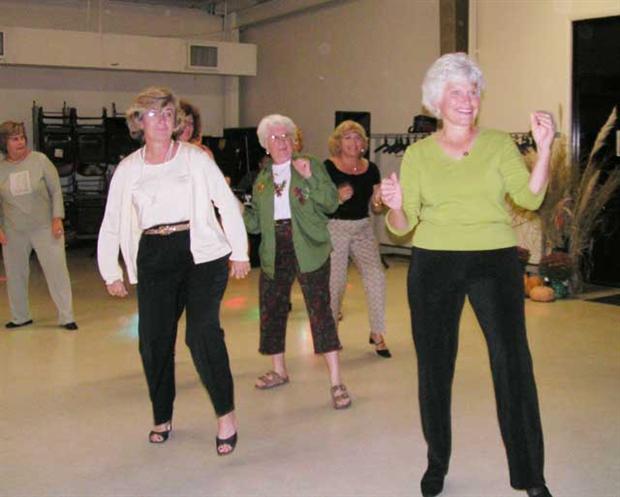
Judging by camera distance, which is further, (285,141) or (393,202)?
(285,141)

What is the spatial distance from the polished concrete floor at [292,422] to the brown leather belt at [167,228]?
947mm

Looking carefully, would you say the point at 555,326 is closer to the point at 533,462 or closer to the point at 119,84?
the point at 533,462

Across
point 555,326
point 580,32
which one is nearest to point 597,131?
point 580,32

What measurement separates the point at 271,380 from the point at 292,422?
62 cm

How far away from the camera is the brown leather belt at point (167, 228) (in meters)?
3.47

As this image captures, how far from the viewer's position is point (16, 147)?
6.10 m

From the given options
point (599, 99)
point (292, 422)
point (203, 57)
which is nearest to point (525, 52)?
point (599, 99)

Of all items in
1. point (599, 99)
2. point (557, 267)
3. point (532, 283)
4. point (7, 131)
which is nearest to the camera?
point (7, 131)

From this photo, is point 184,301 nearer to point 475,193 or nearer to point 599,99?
point 475,193

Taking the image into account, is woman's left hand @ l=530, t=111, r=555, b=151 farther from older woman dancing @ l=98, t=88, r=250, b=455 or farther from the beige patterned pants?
the beige patterned pants

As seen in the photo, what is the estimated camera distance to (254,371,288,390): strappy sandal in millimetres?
4633

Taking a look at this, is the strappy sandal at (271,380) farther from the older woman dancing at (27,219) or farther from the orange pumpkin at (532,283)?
the orange pumpkin at (532,283)

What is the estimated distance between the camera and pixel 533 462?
2875 millimetres

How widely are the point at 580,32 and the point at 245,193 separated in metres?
3.66
